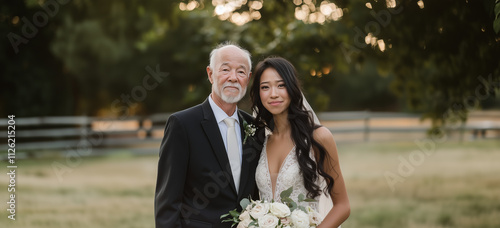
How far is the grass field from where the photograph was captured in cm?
856

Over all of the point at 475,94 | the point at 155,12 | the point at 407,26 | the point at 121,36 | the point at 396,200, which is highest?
the point at 121,36

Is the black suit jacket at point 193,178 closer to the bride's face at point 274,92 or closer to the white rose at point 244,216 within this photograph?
the white rose at point 244,216

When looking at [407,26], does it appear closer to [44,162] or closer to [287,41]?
[287,41]

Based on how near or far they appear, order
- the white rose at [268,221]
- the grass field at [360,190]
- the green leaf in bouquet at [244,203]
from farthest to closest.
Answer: the grass field at [360,190] < the green leaf in bouquet at [244,203] < the white rose at [268,221]

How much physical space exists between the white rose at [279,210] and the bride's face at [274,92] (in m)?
0.75

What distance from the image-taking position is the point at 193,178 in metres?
3.28

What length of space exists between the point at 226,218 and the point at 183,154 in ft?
1.71

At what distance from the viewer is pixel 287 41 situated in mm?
8328

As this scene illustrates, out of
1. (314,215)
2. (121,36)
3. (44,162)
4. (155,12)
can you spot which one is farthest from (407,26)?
Result: (121,36)

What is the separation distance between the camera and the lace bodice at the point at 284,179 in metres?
3.52

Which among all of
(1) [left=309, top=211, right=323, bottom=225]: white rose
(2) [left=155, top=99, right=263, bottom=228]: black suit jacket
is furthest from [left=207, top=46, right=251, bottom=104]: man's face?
(1) [left=309, top=211, right=323, bottom=225]: white rose

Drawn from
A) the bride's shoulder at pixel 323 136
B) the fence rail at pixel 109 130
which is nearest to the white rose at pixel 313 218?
the bride's shoulder at pixel 323 136

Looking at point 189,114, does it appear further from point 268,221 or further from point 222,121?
point 268,221

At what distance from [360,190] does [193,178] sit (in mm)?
8694
